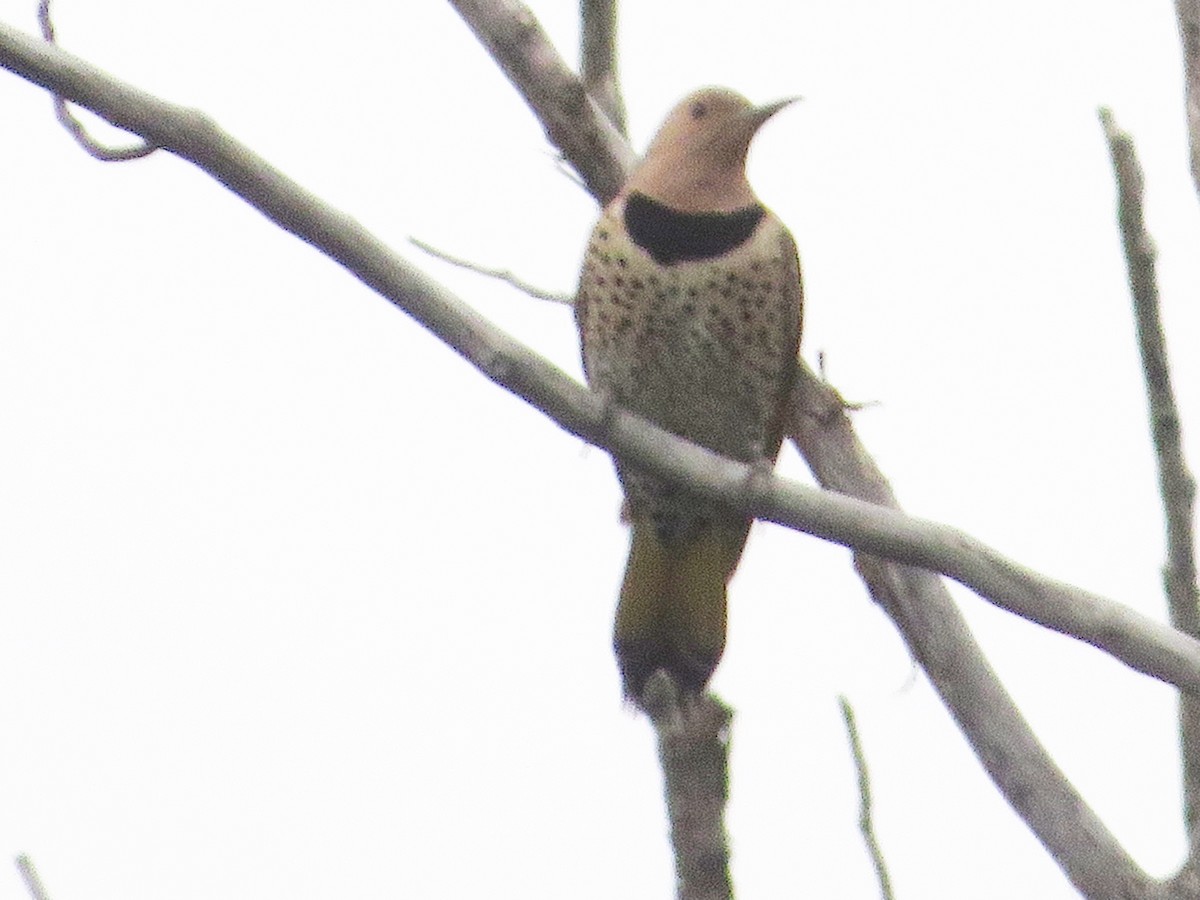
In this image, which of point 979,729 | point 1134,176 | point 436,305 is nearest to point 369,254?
point 436,305

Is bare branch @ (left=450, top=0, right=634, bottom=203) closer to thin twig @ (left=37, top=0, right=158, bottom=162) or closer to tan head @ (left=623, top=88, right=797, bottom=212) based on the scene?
tan head @ (left=623, top=88, right=797, bottom=212)

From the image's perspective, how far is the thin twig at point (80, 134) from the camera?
253cm

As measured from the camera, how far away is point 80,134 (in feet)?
8.70

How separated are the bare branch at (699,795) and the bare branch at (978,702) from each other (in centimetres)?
83

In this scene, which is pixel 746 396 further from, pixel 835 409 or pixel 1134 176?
pixel 1134 176

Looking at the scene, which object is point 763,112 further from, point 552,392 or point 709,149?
point 552,392

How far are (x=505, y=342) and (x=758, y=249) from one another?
62.7 inches

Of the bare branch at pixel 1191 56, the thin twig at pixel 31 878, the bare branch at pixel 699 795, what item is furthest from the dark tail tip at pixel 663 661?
the thin twig at pixel 31 878

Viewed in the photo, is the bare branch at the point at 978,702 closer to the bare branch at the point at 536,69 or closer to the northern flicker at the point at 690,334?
the northern flicker at the point at 690,334

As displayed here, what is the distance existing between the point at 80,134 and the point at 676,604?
5.55 ft

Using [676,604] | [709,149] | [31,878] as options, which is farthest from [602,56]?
[31,878]

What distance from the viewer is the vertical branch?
2.53m

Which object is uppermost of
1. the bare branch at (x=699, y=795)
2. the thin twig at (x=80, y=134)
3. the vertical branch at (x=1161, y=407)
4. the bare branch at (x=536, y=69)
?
the bare branch at (x=536, y=69)

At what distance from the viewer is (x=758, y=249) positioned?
4027mm
